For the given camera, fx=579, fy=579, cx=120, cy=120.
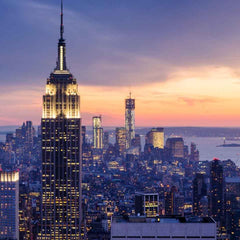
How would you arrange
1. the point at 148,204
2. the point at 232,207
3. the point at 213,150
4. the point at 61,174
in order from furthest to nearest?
the point at 213,150
the point at 232,207
the point at 148,204
the point at 61,174

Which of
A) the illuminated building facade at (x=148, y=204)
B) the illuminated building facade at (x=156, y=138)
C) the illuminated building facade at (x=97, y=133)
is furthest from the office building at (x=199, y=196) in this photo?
the illuminated building facade at (x=156, y=138)

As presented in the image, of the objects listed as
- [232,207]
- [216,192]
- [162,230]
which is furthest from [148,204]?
[162,230]

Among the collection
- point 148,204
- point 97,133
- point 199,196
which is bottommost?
point 199,196

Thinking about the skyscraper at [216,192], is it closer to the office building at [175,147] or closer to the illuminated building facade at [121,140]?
the office building at [175,147]

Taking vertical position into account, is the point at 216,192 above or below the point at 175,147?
below

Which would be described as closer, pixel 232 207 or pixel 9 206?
pixel 9 206

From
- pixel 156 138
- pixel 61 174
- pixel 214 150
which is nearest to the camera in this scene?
pixel 61 174

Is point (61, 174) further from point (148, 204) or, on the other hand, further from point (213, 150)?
point (213, 150)
